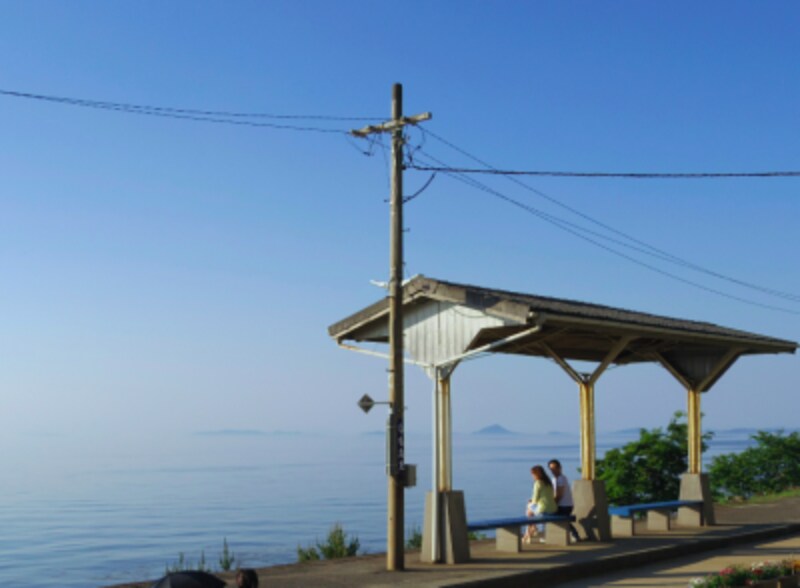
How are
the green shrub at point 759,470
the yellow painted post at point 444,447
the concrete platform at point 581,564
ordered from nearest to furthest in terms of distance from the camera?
1. the concrete platform at point 581,564
2. the yellow painted post at point 444,447
3. the green shrub at point 759,470

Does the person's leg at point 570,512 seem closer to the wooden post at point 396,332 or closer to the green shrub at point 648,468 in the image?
the wooden post at point 396,332

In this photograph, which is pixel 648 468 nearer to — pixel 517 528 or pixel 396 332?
pixel 517 528

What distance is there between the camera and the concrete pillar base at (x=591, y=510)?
18953 millimetres

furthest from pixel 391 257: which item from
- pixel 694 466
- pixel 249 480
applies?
pixel 249 480

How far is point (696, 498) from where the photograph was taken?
21781mm

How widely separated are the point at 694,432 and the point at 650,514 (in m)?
2.02

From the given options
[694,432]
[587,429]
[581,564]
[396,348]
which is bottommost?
[581,564]

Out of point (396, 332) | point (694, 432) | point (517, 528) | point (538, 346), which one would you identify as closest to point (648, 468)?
point (694, 432)

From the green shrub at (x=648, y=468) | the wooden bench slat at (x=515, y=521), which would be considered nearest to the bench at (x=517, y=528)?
the wooden bench slat at (x=515, y=521)

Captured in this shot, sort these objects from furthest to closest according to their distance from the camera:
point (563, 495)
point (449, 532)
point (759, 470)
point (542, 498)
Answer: point (759, 470)
point (563, 495)
point (542, 498)
point (449, 532)

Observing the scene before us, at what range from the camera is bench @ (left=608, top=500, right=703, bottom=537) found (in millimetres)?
20156

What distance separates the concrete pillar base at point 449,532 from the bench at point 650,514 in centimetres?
428

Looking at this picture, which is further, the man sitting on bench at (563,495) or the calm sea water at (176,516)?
the calm sea water at (176,516)

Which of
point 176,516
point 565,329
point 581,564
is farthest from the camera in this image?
point 176,516
